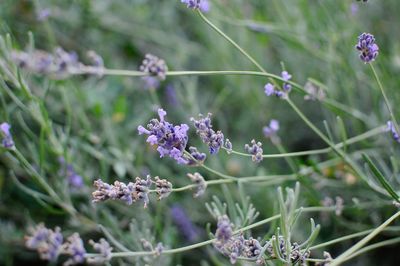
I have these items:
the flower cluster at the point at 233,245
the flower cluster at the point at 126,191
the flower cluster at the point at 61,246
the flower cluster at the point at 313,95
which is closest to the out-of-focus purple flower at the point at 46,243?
the flower cluster at the point at 61,246

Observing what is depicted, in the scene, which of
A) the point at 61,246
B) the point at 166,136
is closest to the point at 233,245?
the point at 166,136

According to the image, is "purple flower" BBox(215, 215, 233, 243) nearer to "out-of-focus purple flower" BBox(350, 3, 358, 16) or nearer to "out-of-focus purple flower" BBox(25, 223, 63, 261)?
"out-of-focus purple flower" BBox(25, 223, 63, 261)

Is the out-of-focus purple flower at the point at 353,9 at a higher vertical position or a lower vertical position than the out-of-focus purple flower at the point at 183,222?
higher

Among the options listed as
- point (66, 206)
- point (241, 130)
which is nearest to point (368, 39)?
point (66, 206)

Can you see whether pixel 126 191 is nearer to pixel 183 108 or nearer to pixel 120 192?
pixel 120 192

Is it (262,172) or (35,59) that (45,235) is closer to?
(35,59)

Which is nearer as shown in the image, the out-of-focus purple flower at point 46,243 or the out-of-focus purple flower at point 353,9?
the out-of-focus purple flower at point 46,243

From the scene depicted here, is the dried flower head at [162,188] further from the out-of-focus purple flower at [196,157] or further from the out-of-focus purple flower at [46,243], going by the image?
the out-of-focus purple flower at [46,243]

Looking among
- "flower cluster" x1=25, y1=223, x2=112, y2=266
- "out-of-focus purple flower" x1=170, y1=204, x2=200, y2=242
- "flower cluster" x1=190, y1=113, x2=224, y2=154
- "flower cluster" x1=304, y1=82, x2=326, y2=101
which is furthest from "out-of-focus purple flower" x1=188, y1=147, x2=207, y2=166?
"out-of-focus purple flower" x1=170, y1=204, x2=200, y2=242
